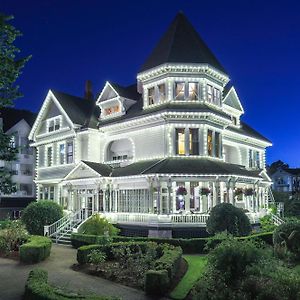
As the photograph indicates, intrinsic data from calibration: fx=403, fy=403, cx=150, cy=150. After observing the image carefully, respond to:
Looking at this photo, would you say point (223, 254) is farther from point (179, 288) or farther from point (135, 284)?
point (135, 284)

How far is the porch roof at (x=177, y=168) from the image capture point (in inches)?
1156

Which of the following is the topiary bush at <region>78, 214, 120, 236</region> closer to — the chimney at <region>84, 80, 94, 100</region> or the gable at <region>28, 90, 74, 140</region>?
the gable at <region>28, 90, 74, 140</region>

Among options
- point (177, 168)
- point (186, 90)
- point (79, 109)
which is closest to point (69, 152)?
point (79, 109)

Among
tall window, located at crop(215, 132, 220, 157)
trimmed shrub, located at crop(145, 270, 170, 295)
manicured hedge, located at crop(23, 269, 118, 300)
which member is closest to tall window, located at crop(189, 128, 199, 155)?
tall window, located at crop(215, 132, 220, 157)

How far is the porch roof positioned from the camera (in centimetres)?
2936

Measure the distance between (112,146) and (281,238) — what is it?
20.1 metres

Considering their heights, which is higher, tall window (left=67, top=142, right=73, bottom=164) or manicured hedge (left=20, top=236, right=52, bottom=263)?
tall window (left=67, top=142, right=73, bottom=164)

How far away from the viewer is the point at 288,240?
70.0 feet

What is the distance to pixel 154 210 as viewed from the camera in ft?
103

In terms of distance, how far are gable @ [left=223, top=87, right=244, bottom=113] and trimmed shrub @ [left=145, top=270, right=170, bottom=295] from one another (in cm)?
2672

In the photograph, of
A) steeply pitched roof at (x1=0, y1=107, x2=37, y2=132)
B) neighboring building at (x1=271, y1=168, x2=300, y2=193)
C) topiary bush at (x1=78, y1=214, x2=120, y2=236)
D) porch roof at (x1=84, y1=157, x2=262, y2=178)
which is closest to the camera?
topiary bush at (x1=78, y1=214, x2=120, y2=236)

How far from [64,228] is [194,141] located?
12653 millimetres

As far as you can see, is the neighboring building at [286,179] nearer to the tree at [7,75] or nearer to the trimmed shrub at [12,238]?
the trimmed shrub at [12,238]

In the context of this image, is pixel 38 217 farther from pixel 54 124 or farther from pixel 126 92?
pixel 126 92
